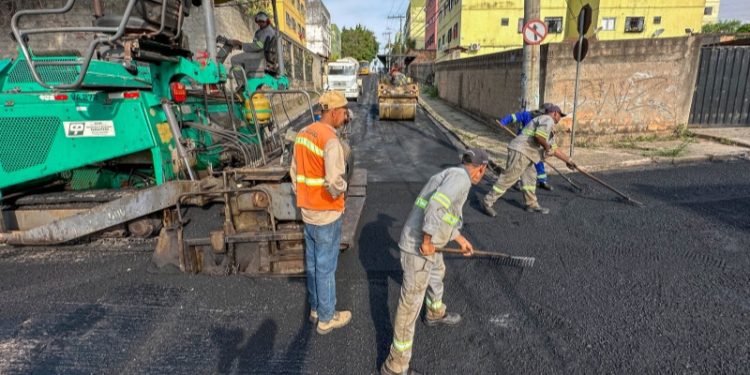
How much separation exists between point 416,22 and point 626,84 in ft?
210

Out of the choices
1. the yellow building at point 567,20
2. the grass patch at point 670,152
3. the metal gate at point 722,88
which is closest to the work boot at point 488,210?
the grass patch at point 670,152

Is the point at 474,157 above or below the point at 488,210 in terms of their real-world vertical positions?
above

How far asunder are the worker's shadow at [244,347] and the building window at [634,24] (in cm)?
3234

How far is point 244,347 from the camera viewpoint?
8.88 feet

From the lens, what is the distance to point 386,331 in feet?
9.36

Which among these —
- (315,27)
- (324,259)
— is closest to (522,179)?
(324,259)

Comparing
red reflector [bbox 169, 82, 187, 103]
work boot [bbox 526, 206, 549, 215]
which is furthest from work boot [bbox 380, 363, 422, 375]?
red reflector [bbox 169, 82, 187, 103]

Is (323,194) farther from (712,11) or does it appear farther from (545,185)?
(712,11)

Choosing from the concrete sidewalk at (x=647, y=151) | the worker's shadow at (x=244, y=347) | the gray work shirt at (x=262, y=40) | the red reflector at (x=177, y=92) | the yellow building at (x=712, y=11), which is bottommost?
the worker's shadow at (x=244, y=347)

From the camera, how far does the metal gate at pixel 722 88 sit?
9.76 m

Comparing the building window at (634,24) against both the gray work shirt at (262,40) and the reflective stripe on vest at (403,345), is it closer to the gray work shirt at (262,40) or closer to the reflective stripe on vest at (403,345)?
the gray work shirt at (262,40)

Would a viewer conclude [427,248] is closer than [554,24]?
Yes

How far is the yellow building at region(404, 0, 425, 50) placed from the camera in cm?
6638

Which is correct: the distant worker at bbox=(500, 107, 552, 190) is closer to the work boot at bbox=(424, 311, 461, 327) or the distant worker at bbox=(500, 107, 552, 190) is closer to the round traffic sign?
the round traffic sign
